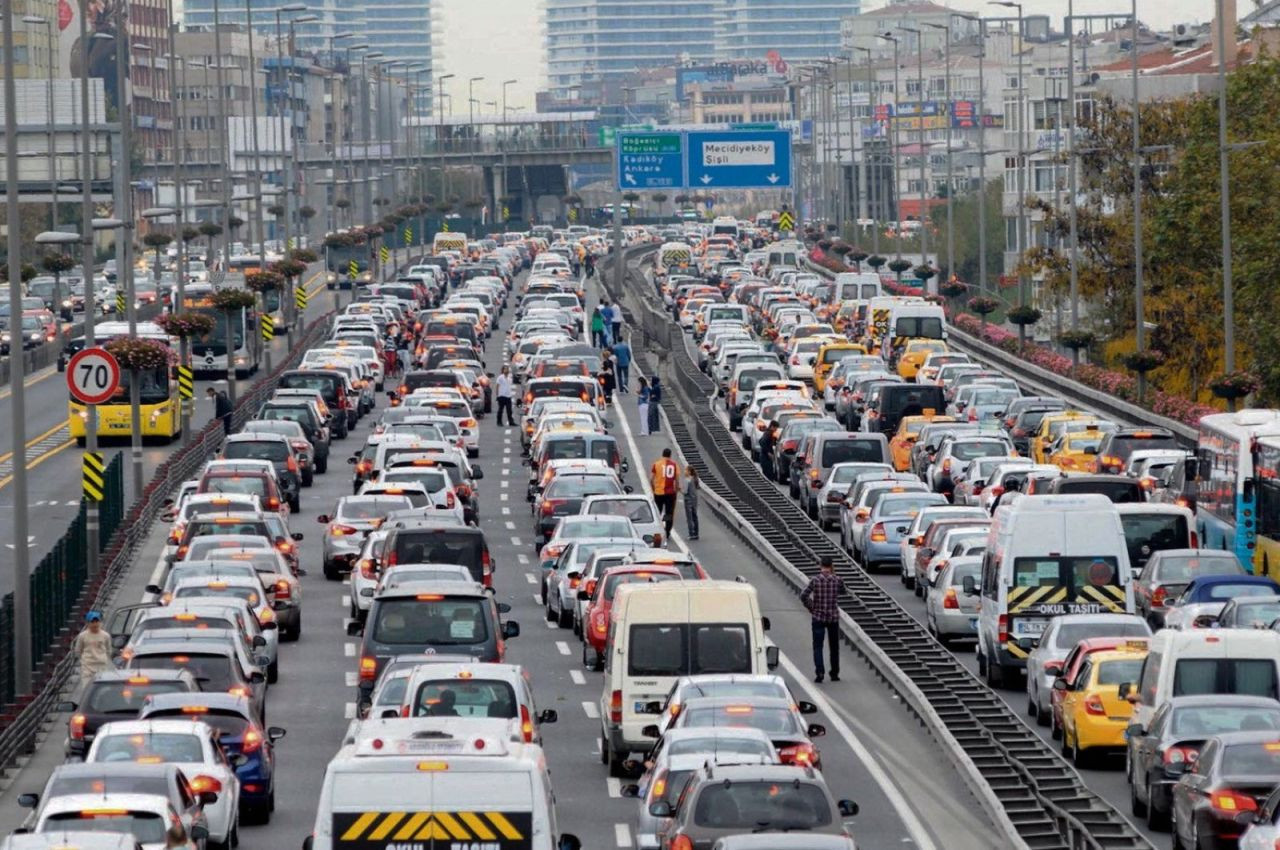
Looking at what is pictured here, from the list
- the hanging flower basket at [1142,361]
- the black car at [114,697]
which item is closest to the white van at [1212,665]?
the black car at [114,697]

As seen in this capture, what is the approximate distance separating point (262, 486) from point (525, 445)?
16.1 meters

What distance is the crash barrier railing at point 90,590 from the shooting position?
31.2 metres

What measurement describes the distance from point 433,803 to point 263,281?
69.3 m

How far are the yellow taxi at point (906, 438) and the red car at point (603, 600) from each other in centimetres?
2201

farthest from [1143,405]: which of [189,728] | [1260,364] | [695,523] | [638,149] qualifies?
[638,149]

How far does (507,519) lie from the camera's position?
178ft

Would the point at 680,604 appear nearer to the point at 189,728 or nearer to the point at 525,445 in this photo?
the point at 189,728

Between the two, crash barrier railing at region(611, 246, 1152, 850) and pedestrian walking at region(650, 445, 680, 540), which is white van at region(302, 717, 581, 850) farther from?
pedestrian walking at region(650, 445, 680, 540)

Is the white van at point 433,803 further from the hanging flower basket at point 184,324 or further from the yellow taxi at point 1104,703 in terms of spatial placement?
the hanging flower basket at point 184,324

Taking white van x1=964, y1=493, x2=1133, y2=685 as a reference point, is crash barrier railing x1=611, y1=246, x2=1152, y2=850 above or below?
below

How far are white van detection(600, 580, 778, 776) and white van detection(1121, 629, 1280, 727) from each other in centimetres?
401

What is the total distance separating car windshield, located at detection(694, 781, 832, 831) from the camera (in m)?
19.9

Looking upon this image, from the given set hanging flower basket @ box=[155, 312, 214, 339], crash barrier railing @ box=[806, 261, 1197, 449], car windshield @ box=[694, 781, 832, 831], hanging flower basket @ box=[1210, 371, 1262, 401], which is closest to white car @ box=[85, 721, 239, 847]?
car windshield @ box=[694, 781, 832, 831]

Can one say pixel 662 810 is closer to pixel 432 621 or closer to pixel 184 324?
pixel 432 621
